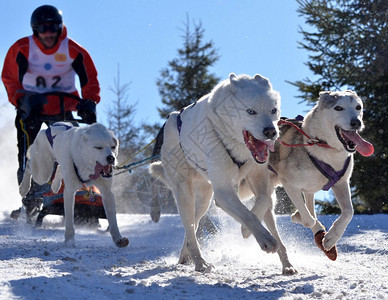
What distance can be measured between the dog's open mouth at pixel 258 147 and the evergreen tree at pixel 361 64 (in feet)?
Answer: 29.3

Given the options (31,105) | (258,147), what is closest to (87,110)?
(31,105)

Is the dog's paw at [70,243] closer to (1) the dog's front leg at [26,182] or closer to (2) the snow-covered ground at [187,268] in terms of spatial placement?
(2) the snow-covered ground at [187,268]

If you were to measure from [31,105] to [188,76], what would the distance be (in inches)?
592

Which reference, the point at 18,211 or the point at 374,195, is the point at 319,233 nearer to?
the point at 18,211

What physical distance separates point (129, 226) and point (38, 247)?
12.7ft

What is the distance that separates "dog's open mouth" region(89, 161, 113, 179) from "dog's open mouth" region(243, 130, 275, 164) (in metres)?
2.25

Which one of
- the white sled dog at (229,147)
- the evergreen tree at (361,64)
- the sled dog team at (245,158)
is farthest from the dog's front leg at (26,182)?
the evergreen tree at (361,64)

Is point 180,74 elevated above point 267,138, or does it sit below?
above

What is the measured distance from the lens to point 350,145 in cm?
427

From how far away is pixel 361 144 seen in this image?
4148 millimetres

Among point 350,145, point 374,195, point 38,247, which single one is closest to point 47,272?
point 38,247

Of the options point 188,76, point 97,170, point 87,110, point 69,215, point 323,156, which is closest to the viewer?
point 323,156

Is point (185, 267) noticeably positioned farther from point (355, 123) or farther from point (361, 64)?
point (361, 64)

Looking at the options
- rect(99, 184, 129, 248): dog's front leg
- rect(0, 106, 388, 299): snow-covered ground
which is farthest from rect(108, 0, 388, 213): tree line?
rect(99, 184, 129, 248): dog's front leg
